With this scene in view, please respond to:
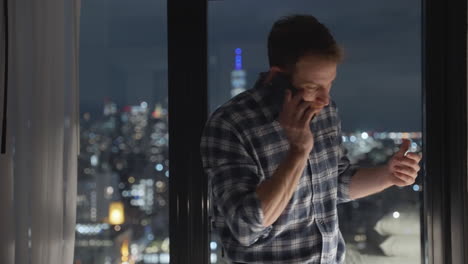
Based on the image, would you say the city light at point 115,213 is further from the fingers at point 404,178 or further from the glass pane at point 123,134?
the fingers at point 404,178

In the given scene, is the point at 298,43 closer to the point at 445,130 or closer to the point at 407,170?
the point at 407,170

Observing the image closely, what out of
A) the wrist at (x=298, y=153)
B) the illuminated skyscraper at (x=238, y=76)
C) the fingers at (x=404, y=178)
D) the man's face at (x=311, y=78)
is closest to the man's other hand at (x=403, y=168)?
the fingers at (x=404, y=178)

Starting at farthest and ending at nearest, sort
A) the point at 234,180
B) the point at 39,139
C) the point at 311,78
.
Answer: the point at 39,139 < the point at 311,78 < the point at 234,180

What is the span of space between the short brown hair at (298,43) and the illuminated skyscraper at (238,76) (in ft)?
1.34

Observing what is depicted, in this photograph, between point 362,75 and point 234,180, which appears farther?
point 362,75

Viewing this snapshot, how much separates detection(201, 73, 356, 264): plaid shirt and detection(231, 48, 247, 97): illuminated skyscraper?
0.45m

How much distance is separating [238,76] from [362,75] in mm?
467

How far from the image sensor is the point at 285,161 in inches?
50.5

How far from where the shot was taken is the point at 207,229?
194 centimetres

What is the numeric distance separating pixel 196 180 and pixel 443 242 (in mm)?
962

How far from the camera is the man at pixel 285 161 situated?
4.14ft

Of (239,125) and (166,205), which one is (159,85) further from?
(239,125)

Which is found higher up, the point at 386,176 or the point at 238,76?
the point at 238,76

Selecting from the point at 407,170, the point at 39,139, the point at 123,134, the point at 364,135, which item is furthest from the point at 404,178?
the point at 39,139
